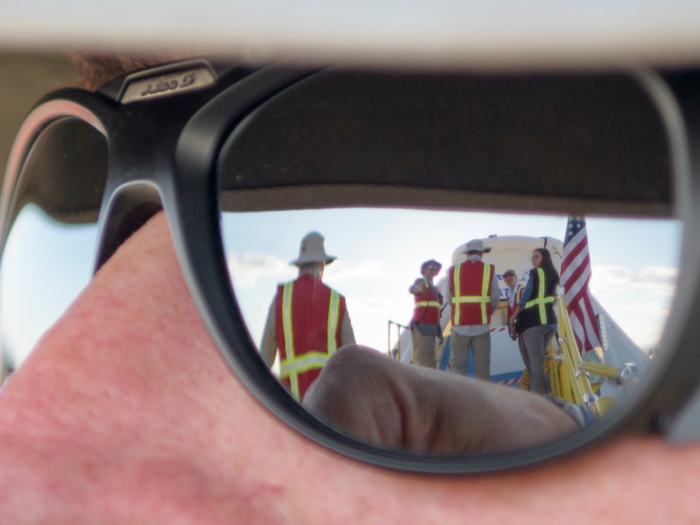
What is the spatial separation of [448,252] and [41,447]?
1.44 feet

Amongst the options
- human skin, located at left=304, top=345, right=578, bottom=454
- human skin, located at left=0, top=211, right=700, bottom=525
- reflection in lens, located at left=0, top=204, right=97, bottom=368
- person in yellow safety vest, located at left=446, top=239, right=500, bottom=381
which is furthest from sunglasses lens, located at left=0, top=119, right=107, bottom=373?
person in yellow safety vest, located at left=446, top=239, right=500, bottom=381

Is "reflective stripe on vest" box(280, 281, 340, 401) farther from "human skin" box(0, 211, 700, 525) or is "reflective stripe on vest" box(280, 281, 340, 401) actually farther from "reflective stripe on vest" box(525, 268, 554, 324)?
"reflective stripe on vest" box(525, 268, 554, 324)

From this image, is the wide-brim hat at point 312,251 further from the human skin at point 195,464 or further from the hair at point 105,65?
the hair at point 105,65

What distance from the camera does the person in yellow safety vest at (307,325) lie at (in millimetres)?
579

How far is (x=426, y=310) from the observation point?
0.53 m

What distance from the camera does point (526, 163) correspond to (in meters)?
0.53

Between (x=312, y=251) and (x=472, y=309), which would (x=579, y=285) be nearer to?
(x=472, y=309)

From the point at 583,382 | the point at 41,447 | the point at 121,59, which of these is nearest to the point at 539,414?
the point at 583,382

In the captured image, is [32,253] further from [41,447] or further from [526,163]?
[526,163]

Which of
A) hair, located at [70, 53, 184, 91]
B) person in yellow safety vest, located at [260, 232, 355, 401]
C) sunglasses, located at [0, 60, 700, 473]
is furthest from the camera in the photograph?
hair, located at [70, 53, 184, 91]

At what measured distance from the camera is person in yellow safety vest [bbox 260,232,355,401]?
1.90ft

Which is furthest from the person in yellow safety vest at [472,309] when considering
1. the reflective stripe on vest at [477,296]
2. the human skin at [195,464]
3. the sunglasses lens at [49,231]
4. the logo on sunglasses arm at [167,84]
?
the sunglasses lens at [49,231]

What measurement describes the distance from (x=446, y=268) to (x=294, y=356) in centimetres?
19

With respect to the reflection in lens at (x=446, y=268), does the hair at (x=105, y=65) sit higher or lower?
higher
